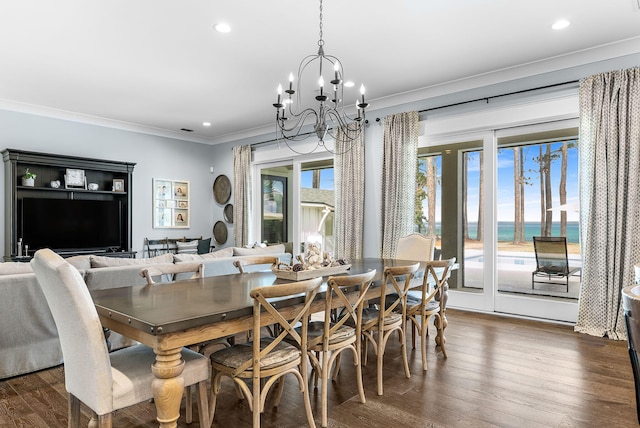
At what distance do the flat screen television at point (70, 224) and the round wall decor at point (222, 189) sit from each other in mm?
1868

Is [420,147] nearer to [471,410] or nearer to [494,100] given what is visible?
[494,100]

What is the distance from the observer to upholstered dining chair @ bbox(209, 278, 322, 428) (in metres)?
1.84

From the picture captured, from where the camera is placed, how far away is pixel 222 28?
3.52 meters

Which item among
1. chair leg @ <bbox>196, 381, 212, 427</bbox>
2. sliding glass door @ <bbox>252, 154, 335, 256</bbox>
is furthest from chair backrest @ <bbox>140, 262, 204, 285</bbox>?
sliding glass door @ <bbox>252, 154, 335, 256</bbox>

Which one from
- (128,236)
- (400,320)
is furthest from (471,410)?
(128,236)

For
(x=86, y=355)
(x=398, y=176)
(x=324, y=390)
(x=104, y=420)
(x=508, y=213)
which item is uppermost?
(x=398, y=176)

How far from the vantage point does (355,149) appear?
5.79 meters

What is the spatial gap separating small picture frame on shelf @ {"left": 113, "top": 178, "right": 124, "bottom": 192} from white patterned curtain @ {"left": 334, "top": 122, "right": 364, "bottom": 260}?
11.8 ft

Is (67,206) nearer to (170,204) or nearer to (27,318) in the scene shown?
(170,204)

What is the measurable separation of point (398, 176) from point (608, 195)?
2269mm

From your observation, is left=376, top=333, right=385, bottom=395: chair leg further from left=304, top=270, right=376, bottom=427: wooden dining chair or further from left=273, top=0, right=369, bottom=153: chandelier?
left=273, top=0, right=369, bottom=153: chandelier

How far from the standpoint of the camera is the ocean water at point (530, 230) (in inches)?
171

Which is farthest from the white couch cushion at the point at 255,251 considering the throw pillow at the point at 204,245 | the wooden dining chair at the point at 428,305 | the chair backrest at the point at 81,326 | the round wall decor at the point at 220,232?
the round wall decor at the point at 220,232

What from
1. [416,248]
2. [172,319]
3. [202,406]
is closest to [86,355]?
[172,319]
